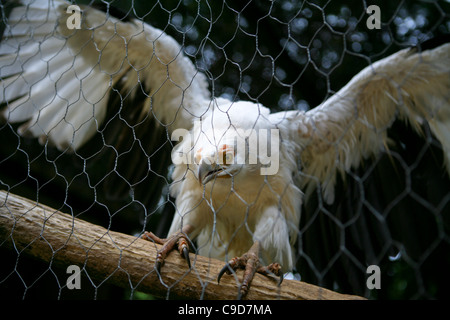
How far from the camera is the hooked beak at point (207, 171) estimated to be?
1476mm

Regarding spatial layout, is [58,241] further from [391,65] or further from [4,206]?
[391,65]

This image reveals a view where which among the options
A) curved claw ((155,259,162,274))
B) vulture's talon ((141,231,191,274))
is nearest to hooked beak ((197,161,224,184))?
vulture's talon ((141,231,191,274))

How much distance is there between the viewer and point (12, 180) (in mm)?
2604

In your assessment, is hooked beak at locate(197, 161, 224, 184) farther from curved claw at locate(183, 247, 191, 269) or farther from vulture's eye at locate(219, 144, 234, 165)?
curved claw at locate(183, 247, 191, 269)

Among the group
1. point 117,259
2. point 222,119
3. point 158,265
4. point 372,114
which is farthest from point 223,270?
point 372,114

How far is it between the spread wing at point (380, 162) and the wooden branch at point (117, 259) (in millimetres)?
254

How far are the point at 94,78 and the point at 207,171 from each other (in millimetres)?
908

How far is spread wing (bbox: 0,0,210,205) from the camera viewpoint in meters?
1.78

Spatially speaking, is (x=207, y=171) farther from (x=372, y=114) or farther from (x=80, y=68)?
(x=80, y=68)

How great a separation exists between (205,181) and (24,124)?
1.03 m

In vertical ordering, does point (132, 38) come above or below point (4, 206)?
above

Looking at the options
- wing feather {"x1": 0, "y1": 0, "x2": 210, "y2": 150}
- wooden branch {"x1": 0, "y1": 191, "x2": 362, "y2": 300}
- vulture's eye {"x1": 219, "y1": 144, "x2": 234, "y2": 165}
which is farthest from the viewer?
wing feather {"x1": 0, "y1": 0, "x2": 210, "y2": 150}

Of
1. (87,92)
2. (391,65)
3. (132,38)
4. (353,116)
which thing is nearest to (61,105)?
(87,92)

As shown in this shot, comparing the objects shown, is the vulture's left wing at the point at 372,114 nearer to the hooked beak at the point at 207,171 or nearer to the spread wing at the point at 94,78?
the hooked beak at the point at 207,171
